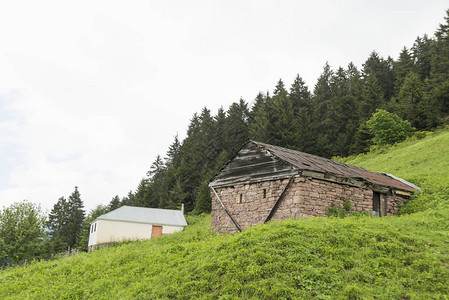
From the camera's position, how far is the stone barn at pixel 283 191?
15861mm

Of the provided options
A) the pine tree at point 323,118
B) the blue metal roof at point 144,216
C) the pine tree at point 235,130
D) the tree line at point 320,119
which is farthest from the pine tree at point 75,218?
the pine tree at point 323,118

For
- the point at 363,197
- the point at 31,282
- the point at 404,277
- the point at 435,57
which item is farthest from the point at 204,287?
the point at 435,57

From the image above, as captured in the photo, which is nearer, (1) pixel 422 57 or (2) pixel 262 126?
(2) pixel 262 126

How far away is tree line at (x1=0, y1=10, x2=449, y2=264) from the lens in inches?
1642

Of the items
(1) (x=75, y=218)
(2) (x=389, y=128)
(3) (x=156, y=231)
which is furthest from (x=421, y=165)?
(1) (x=75, y=218)

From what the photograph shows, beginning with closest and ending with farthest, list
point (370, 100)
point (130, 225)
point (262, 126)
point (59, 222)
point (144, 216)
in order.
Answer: point (130, 225), point (144, 216), point (262, 126), point (370, 100), point (59, 222)

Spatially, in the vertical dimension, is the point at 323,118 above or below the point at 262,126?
above

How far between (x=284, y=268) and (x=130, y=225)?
28.8m

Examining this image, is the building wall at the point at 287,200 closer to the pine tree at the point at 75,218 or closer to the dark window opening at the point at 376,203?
the dark window opening at the point at 376,203

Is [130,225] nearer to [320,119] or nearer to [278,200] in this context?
[278,200]

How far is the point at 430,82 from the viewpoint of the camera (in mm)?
45312

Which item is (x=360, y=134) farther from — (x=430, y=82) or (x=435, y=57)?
(x=435, y=57)

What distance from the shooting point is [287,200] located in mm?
16078

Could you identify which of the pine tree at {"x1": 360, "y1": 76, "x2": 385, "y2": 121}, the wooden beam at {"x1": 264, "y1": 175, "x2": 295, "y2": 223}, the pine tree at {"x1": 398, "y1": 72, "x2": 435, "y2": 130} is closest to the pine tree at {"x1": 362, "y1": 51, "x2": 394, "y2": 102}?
the pine tree at {"x1": 360, "y1": 76, "x2": 385, "y2": 121}
